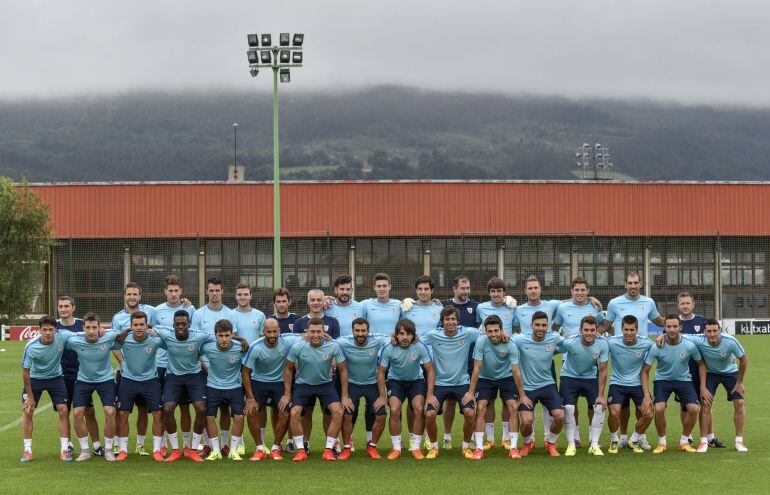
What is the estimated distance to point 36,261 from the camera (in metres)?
43.8

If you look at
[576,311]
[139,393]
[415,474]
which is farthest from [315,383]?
[576,311]

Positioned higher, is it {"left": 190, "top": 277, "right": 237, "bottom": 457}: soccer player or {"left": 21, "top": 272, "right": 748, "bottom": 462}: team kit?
{"left": 190, "top": 277, "right": 237, "bottom": 457}: soccer player

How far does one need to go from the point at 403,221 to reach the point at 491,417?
3217 centimetres

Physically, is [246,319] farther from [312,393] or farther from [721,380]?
[721,380]

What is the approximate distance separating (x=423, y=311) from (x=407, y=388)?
3.65 ft

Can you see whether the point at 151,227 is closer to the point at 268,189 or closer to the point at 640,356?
the point at 268,189

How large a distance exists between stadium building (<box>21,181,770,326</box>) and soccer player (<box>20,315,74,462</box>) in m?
31.4

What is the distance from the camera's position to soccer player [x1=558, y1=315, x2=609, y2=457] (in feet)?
42.5

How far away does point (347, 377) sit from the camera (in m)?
12.8

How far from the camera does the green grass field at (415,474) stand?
10820mm

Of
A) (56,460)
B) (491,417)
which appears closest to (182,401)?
(56,460)

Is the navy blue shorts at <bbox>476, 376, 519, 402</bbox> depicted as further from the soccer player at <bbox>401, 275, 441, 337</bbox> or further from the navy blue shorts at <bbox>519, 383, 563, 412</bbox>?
the soccer player at <bbox>401, 275, 441, 337</bbox>

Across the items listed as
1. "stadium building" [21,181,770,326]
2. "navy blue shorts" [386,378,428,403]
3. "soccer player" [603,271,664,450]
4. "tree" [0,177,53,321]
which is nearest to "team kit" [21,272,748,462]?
"navy blue shorts" [386,378,428,403]

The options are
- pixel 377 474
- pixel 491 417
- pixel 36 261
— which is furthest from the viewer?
pixel 36 261
